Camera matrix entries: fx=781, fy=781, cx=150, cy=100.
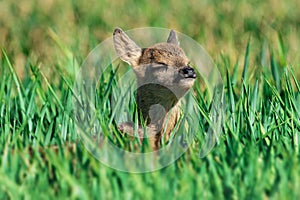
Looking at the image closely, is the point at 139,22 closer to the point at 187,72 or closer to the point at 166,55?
the point at 166,55

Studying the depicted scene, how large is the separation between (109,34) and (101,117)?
9.94ft

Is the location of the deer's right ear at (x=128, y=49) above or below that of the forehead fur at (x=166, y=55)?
above

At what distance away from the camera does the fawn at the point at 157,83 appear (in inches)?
157

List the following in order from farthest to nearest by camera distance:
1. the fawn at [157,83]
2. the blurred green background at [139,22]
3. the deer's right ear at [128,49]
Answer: the blurred green background at [139,22] < the deer's right ear at [128,49] < the fawn at [157,83]

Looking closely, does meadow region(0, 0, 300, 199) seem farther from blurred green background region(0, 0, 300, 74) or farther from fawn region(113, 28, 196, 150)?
fawn region(113, 28, 196, 150)

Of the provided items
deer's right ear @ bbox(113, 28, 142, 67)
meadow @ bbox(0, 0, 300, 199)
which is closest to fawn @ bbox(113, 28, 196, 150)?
deer's right ear @ bbox(113, 28, 142, 67)

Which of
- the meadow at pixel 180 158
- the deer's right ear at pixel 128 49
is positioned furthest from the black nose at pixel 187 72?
the deer's right ear at pixel 128 49

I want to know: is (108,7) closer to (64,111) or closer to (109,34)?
(109,34)

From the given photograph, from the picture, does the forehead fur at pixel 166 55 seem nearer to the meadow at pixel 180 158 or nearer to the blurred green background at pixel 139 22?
the meadow at pixel 180 158

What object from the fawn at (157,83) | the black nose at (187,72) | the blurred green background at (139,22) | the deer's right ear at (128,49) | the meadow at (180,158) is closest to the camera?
the meadow at (180,158)

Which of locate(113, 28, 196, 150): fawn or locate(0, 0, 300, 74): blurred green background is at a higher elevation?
locate(0, 0, 300, 74): blurred green background

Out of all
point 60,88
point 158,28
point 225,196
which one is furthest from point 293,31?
point 225,196

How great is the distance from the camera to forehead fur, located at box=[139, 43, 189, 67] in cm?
402

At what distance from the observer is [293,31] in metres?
6.73
